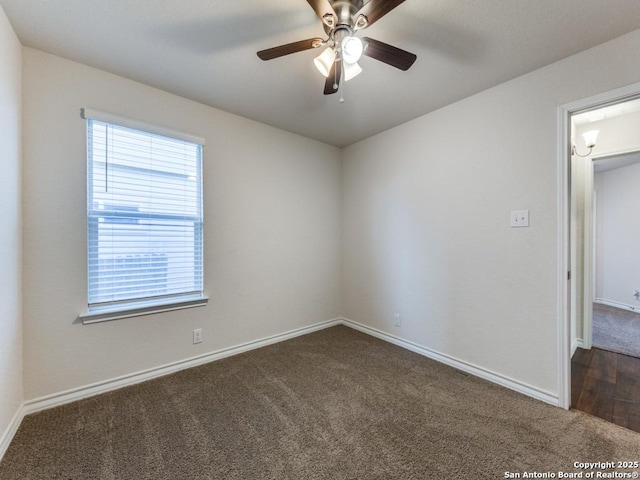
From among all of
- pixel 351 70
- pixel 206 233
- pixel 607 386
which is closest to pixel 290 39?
pixel 351 70

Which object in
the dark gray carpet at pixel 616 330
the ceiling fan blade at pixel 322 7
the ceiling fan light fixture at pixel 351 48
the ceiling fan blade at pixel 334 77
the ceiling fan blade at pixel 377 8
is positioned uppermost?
the ceiling fan blade at pixel 322 7

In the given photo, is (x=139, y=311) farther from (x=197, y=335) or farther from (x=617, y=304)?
(x=617, y=304)

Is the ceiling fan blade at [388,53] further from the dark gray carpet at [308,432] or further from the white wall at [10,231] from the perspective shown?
the dark gray carpet at [308,432]

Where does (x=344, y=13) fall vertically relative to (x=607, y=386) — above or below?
above

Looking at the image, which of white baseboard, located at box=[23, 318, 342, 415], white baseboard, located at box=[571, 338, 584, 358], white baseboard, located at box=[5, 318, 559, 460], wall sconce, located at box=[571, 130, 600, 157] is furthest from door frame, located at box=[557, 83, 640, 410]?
white baseboard, located at box=[23, 318, 342, 415]

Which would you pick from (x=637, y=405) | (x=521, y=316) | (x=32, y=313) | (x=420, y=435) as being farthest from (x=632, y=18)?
(x=32, y=313)

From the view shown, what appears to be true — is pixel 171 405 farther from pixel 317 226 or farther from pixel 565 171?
pixel 565 171

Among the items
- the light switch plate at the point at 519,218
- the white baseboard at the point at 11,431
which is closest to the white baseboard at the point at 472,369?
the light switch plate at the point at 519,218

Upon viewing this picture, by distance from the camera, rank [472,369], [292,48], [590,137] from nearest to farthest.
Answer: [292,48], [472,369], [590,137]

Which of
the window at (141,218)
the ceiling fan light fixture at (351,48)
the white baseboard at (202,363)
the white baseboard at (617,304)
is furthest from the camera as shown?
the white baseboard at (617,304)

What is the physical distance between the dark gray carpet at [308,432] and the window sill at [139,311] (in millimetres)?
550

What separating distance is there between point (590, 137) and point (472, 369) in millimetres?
2514

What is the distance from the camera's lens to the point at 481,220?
90.6 inches

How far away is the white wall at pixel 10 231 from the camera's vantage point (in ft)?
4.87
